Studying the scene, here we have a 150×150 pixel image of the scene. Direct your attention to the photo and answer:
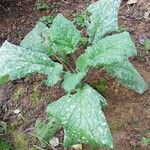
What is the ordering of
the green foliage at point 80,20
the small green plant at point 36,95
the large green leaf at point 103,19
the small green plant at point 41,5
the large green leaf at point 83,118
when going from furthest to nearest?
1. the small green plant at point 41,5
2. the green foliage at point 80,20
3. the small green plant at point 36,95
4. the large green leaf at point 103,19
5. the large green leaf at point 83,118

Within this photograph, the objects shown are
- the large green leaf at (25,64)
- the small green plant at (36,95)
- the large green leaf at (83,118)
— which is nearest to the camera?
the large green leaf at (83,118)

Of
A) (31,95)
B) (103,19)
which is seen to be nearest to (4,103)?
(31,95)

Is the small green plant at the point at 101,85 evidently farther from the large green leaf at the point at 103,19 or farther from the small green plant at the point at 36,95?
the small green plant at the point at 36,95

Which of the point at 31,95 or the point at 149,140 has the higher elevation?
the point at 31,95

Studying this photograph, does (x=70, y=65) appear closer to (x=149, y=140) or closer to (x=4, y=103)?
(x=4, y=103)

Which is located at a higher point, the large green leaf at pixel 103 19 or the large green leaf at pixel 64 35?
the large green leaf at pixel 64 35

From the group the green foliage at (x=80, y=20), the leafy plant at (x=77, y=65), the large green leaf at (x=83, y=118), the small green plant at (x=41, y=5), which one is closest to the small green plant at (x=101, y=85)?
the leafy plant at (x=77, y=65)

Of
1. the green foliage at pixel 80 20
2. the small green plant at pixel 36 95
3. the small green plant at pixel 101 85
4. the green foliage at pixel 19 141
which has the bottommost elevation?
the small green plant at pixel 101 85

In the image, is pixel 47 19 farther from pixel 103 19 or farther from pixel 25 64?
pixel 25 64
